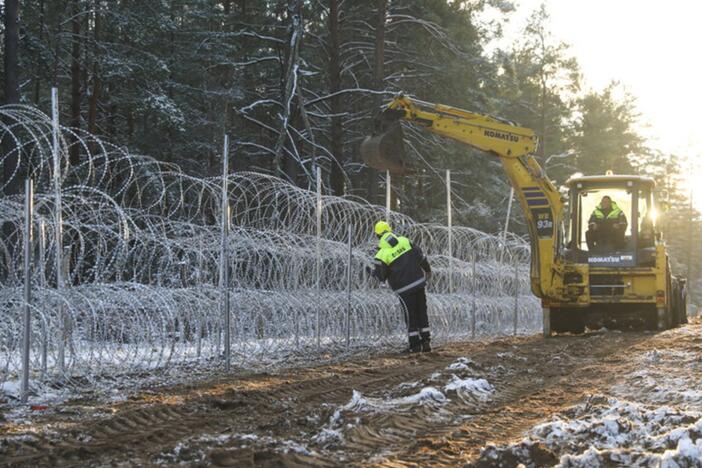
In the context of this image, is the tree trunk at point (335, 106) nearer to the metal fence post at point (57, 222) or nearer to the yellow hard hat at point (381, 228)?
the yellow hard hat at point (381, 228)

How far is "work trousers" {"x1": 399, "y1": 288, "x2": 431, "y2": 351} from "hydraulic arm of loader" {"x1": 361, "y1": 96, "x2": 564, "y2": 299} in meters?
2.99

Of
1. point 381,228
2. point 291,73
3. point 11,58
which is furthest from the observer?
point 291,73

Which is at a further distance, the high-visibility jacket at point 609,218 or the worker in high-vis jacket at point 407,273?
the high-visibility jacket at point 609,218

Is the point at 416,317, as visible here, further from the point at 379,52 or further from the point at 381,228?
the point at 379,52

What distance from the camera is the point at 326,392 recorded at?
7.11 metres

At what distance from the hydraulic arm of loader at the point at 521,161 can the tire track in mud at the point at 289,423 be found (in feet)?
17.3

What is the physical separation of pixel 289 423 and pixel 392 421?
712 millimetres

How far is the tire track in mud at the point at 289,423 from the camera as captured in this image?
15.1 ft

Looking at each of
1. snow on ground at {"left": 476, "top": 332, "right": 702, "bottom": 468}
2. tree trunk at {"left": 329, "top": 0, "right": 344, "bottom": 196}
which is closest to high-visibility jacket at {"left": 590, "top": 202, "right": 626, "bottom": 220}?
snow on ground at {"left": 476, "top": 332, "right": 702, "bottom": 468}

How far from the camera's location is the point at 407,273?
11.4 metres

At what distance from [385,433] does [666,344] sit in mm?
7750

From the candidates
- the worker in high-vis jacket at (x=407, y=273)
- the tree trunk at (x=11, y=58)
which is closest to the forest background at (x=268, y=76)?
the tree trunk at (x=11, y=58)

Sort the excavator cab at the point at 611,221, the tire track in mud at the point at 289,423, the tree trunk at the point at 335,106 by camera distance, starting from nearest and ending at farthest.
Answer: the tire track in mud at the point at 289,423
the excavator cab at the point at 611,221
the tree trunk at the point at 335,106

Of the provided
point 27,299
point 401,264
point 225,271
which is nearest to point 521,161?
point 401,264
